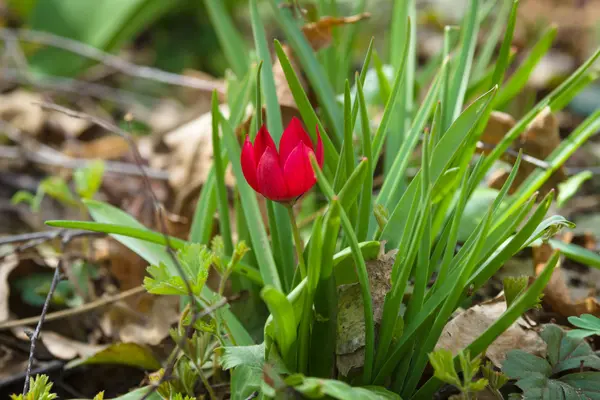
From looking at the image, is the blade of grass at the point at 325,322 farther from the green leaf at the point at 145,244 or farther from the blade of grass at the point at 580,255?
the blade of grass at the point at 580,255

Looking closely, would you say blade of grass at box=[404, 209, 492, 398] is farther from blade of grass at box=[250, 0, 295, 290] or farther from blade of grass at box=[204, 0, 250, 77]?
blade of grass at box=[204, 0, 250, 77]

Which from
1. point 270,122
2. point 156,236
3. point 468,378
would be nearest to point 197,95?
point 270,122

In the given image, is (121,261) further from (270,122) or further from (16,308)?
(270,122)

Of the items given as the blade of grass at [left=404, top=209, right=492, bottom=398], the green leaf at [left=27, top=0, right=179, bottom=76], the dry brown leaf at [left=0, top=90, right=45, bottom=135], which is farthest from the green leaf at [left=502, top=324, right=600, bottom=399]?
the green leaf at [left=27, top=0, right=179, bottom=76]

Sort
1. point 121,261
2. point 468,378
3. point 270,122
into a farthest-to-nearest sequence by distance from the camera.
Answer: point 121,261
point 270,122
point 468,378

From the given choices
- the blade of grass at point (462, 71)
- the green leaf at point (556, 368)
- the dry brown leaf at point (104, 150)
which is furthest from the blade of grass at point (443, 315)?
the dry brown leaf at point (104, 150)

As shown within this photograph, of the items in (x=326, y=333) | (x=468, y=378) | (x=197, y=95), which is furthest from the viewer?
(x=197, y=95)

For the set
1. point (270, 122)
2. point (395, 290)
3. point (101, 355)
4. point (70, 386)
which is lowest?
point (70, 386)

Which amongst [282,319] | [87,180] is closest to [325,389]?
[282,319]
